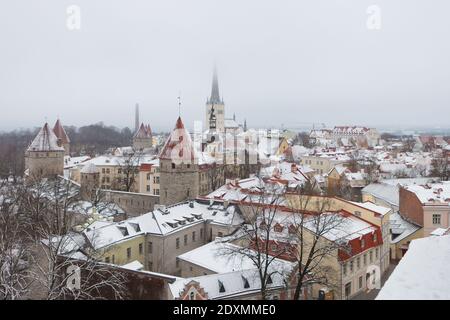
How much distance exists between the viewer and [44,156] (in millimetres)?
38156

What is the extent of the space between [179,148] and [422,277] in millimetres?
22643

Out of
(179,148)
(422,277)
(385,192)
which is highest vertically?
(179,148)

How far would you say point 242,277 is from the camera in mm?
14688

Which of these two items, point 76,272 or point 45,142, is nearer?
point 76,272

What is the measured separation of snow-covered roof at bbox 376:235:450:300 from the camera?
5084mm

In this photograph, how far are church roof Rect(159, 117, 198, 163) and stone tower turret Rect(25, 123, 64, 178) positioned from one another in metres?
14.6

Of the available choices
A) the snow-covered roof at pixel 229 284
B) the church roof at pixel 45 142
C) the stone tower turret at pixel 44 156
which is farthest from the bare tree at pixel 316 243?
the church roof at pixel 45 142

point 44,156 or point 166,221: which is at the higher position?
point 44,156

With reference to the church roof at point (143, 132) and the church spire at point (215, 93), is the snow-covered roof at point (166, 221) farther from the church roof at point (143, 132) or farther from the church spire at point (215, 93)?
the church spire at point (215, 93)

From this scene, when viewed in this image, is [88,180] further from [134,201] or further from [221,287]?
[221,287]

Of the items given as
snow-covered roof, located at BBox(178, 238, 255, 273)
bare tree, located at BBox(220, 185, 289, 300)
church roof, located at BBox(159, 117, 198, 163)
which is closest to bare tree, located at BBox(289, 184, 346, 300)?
bare tree, located at BBox(220, 185, 289, 300)

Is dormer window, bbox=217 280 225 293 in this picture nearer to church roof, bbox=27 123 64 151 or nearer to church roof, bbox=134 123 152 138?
church roof, bbox=27 123 64 151

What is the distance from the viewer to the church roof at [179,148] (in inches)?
1079

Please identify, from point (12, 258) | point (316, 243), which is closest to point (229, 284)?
point (316, 243)
